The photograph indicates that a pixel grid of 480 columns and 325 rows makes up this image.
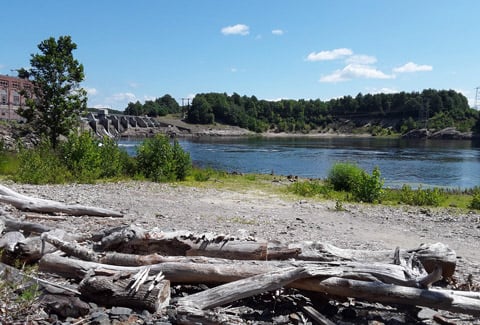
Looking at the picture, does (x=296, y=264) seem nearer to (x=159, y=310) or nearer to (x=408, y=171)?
(x=159, y=310)

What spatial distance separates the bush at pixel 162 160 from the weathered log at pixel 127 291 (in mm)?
17623

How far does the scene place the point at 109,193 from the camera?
1736 cm

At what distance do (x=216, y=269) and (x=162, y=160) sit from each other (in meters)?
18.6

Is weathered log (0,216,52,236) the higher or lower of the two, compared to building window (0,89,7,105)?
lower

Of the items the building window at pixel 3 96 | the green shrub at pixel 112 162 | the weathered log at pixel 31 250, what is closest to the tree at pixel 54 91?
the green shrub at pixel 112 162

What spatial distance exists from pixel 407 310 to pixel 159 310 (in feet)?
11.2

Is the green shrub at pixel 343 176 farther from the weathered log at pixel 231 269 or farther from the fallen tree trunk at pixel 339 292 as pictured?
the fallen tree trunk at pixel 339 292

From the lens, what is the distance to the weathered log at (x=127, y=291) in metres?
5.74

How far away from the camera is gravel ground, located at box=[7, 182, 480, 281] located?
35.4 feet

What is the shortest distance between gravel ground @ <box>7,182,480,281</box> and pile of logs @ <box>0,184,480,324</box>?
1258 millimetres

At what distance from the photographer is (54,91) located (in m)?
29.8

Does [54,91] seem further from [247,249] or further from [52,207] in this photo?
[247,249]

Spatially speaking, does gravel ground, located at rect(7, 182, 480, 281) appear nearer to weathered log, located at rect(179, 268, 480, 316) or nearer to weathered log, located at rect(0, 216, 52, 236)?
weathered log, located at rect(0, 216, 52, 236)

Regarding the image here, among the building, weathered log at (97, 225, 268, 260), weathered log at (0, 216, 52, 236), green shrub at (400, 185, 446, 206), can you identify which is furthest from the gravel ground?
the building
